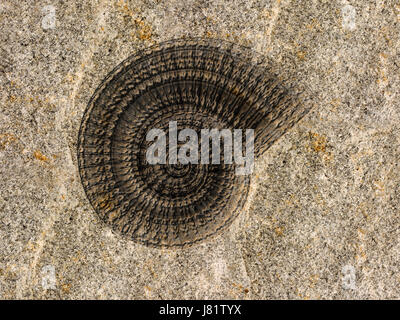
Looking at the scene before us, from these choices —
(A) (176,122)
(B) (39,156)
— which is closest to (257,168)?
(A) (176,122)

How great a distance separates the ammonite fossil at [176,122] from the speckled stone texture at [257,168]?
0.13 ft

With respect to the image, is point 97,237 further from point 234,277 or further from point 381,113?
point 381,113

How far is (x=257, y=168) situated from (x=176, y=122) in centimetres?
27

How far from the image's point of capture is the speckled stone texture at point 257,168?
0.89 metres

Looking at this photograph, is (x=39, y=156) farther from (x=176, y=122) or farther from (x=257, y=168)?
(x=257, y=168)

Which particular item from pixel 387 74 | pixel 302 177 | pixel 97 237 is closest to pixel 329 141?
pixel 302 177

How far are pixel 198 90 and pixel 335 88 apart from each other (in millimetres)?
393

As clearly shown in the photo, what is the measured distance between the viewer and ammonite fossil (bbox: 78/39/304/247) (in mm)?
Result: 888

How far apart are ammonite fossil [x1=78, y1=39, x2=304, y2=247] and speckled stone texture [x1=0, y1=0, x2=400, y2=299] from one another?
39 millimetres

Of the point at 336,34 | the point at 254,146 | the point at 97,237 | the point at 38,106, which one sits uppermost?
the point at 336,34

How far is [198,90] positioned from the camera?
889mm

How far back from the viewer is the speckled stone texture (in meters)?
0.89

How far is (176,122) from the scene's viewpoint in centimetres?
90

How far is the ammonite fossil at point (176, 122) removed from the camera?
89 cm
